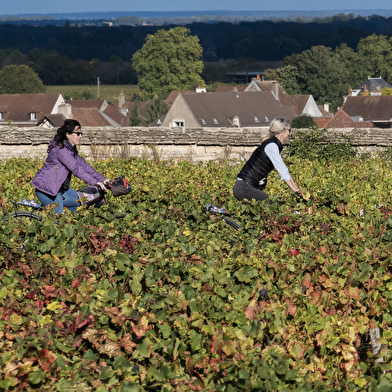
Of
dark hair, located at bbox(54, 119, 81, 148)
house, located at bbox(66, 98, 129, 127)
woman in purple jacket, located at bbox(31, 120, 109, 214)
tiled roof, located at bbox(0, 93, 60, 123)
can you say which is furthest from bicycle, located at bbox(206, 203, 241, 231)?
tiled roof, located at bbox(0, 93, 60, 123)

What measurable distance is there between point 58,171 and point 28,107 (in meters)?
73.8

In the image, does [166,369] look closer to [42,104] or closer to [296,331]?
[296,331]

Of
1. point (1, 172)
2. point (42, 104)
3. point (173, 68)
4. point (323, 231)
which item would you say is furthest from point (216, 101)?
point (323, 231)

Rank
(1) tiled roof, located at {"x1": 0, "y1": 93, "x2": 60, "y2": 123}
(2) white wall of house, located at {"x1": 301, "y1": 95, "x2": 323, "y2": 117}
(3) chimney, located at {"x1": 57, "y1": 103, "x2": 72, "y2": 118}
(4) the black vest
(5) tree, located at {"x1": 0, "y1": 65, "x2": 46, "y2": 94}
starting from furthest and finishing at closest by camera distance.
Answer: (5) tree, located at {"x1": 0, "y1": 65, "x2": 46, "y2": 94} < (2) white wall of house, located at {"x1": 301, "y1": 95, "x2": 323, "y2": 117} < (1) tiled roof, located at {"x1": 0, "y1": 93, "x2": 60, "y2": 123} < (3) chimney, located at {"x1": 57, "y1": 103, "x2": 72, "y2": 118} < (4) the black vest

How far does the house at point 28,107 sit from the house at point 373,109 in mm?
38449

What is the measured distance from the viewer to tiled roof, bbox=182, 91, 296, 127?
66188 millimetres

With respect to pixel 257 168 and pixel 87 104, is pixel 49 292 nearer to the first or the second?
pixel 257 168

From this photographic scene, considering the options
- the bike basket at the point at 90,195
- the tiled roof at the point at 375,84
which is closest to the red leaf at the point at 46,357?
the bike basket at the point at 90,195

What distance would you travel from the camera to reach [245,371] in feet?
11.4

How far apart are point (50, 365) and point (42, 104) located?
3086 inches

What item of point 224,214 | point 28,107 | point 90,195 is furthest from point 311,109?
point 224,214

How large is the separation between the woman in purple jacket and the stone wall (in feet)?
32.4

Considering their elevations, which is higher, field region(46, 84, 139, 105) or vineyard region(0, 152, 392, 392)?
vineyard region(0, 152, 392, 392)

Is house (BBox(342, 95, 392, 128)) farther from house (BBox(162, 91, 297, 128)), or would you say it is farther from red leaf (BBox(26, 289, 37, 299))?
red leaf (BBox(26, 289, 37, 299))
